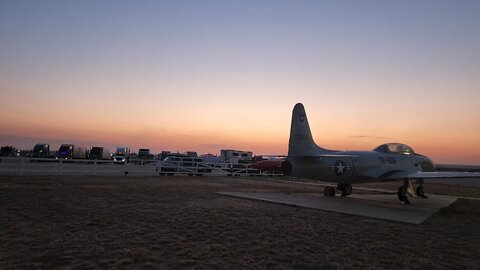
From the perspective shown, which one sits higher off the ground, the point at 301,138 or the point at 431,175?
the point at 301,138

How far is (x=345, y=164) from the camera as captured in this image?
57.0ft

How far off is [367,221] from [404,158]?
377 inches

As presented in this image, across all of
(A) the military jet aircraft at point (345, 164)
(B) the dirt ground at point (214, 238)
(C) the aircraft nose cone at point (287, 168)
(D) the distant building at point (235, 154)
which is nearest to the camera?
(B) the dirt ground at point (214, 238)

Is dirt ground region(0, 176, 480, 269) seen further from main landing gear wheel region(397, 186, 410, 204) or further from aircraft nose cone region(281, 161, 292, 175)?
aircraft nose cone region(281, 161, 292, 175)

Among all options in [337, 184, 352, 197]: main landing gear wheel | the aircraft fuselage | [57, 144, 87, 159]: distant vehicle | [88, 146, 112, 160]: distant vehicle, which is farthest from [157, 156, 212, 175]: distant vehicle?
[88, 146, 112, 160]: distant vehicle

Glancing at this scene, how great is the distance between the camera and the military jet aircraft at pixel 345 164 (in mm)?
17172

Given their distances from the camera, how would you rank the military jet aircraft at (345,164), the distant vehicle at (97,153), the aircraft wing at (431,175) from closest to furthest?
the aircraft wing at (431,175) < the military jet aircraft at (345,164) < the distant vehicle at (97,153)

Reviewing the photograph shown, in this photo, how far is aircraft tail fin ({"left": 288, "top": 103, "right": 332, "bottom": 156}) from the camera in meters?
17.9

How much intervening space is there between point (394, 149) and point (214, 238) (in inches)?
561

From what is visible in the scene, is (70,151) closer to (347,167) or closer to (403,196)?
(347,167)

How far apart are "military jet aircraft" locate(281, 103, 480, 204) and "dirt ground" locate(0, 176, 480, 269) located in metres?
4.68

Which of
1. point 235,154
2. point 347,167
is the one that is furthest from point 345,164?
point 235,154

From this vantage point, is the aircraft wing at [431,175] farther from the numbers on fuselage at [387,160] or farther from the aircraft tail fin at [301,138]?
the aircraft tail fin at [301,138]

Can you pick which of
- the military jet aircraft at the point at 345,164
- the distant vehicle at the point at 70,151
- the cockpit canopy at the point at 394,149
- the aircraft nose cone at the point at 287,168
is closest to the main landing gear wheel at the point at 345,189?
the military jet aircraft at the point at 345,164
